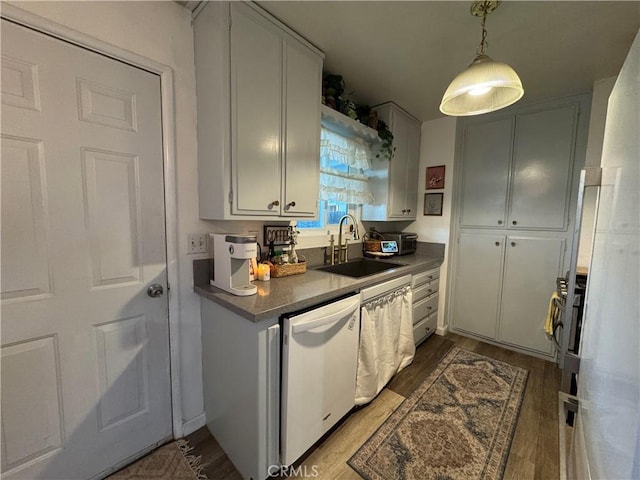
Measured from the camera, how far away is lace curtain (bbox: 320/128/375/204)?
206 centimetres

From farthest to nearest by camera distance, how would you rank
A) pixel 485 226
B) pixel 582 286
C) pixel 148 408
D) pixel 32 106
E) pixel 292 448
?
pixel 485 226
pixel 582 286
pixel 148 408
pixel 292 448
pixel 32 106

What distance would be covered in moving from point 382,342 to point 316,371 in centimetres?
71

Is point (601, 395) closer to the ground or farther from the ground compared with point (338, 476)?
farther from the ground

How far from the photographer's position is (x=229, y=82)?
128 centimetres

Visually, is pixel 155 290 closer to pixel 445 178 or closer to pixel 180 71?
pixel 180 71

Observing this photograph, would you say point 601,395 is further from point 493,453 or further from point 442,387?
point 442,387

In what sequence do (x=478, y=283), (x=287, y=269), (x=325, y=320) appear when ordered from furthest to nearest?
(x=478, y=283) → (x=287, y=269) → (x=325, y=320)

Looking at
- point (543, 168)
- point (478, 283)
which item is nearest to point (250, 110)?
point (543, 168)

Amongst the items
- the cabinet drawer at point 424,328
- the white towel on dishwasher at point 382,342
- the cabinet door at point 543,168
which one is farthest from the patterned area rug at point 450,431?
the cabinet door at point 543,168

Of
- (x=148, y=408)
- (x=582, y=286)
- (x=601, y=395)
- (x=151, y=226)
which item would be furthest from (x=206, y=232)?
(x=582, y=286)

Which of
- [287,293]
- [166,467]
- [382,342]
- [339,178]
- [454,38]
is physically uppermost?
[454,38]

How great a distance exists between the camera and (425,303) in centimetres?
256

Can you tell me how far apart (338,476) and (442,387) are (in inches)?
42.9

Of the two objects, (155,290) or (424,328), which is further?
(424,328)
